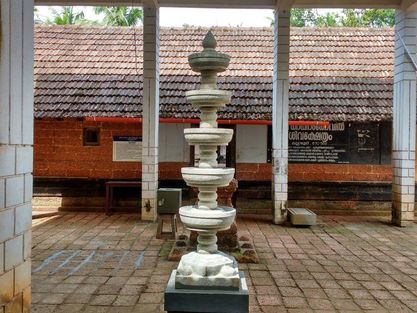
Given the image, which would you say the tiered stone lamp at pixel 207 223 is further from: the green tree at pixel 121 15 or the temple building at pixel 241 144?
the green tree at pixel 121 15

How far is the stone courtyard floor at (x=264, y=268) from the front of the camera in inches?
190

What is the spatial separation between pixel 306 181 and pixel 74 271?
722 cm

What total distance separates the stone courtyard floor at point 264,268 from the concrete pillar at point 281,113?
70cm

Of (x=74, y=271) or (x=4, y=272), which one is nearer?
(x=4, y=272)

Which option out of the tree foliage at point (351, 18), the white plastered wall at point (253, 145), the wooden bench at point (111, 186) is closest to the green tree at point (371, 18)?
the tree foliage at point (351, 18)

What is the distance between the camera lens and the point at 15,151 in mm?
3314

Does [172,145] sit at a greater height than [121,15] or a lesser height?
lesser

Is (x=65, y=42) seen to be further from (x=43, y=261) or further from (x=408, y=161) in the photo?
(x=408, y=161)

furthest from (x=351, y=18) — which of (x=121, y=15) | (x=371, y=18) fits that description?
(x=121, y=15)

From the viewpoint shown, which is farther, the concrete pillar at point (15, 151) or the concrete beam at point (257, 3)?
the concrete beam at point (257, 3)

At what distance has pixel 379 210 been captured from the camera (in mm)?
11469

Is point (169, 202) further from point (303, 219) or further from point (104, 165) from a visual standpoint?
point (104, 165)

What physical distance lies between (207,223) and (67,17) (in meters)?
19.3

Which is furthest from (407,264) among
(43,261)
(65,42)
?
(65,42)
